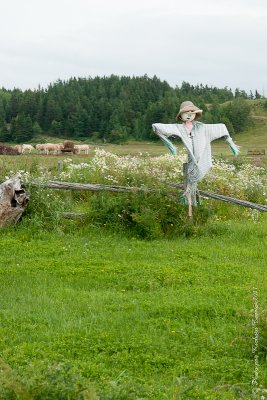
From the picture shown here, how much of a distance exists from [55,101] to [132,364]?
8475 centimetres

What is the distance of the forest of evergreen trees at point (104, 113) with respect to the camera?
7619cm

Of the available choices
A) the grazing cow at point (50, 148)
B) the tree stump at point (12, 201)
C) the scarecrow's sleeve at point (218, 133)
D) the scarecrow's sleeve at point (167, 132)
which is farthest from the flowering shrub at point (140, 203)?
the grazing cow at point (50, 148)

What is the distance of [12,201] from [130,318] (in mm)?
5496

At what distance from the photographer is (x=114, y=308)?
7.68 metres

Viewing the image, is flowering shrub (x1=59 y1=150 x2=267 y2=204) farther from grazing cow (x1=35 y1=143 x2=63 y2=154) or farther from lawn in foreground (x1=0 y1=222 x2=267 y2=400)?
grazing cow (x1=35 y1=143 x2=63 y2=154)

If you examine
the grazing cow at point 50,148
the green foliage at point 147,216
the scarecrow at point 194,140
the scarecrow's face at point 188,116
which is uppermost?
the scarecrow's face at point 188,116

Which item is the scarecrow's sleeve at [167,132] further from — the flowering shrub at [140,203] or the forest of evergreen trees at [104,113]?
the forest of evergreen trees at [104,113]

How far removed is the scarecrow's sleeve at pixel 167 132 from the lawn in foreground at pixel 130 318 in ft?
5.44

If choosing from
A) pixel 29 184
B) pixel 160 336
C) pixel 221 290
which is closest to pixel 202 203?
pixel 29 184

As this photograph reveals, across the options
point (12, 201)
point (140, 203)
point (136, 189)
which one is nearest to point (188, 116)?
point (136, 189)

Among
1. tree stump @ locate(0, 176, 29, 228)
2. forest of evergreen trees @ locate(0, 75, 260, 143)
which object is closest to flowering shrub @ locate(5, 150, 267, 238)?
tree stump @ locate(0, 176, 29, 228)

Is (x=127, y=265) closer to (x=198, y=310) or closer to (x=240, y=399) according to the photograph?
(x=198, y=310)

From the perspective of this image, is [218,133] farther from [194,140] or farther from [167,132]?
[167,132]

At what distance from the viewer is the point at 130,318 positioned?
7320mm
